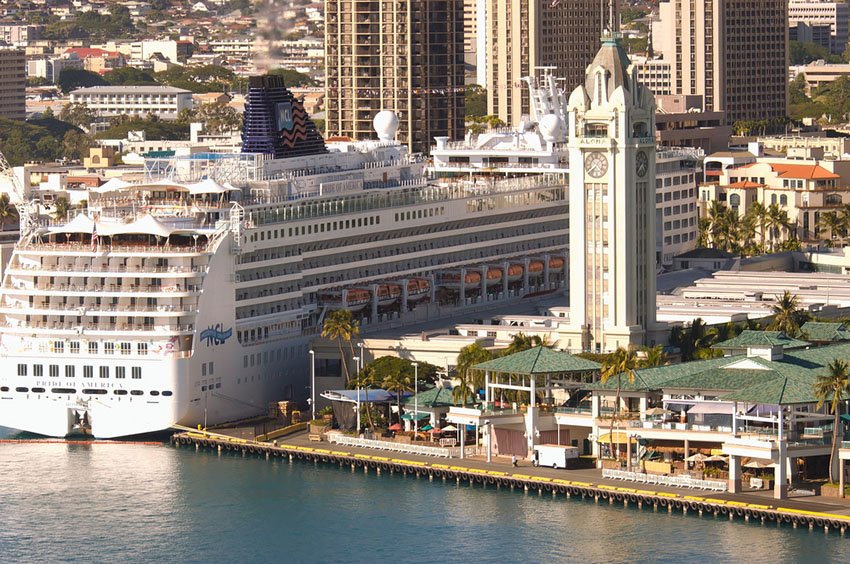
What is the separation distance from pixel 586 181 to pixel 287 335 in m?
15.8

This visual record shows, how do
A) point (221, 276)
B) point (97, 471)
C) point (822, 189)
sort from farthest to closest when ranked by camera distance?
point (822, 189), point (221, 276), point (97, 471)

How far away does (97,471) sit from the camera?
357 ft

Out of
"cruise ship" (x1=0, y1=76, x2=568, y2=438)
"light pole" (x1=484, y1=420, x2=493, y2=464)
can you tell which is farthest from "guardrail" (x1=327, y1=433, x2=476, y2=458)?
"cruise ship" (x1=0, y1=76, x2=568, y2=438)

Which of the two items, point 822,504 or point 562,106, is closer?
point 822,504

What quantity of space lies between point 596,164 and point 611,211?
2358 millimetres

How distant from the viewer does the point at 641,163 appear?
117875mm

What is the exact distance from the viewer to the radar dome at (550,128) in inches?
6038

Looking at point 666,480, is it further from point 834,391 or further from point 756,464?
point 834,391

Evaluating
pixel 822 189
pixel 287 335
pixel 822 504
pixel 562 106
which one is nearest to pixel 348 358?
pixel 287 335

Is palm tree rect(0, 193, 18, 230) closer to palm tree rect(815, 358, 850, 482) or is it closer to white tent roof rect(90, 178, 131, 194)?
white tent roof rect(90, 178, 131, 194)

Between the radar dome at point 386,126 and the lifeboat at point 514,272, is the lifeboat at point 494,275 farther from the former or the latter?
the radar dome at point 386,126

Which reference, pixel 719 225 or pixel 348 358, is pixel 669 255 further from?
pixel 348 358

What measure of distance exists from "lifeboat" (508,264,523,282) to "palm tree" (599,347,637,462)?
3103 centimetres

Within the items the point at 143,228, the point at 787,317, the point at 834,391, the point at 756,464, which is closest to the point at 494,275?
the point at 787,317
